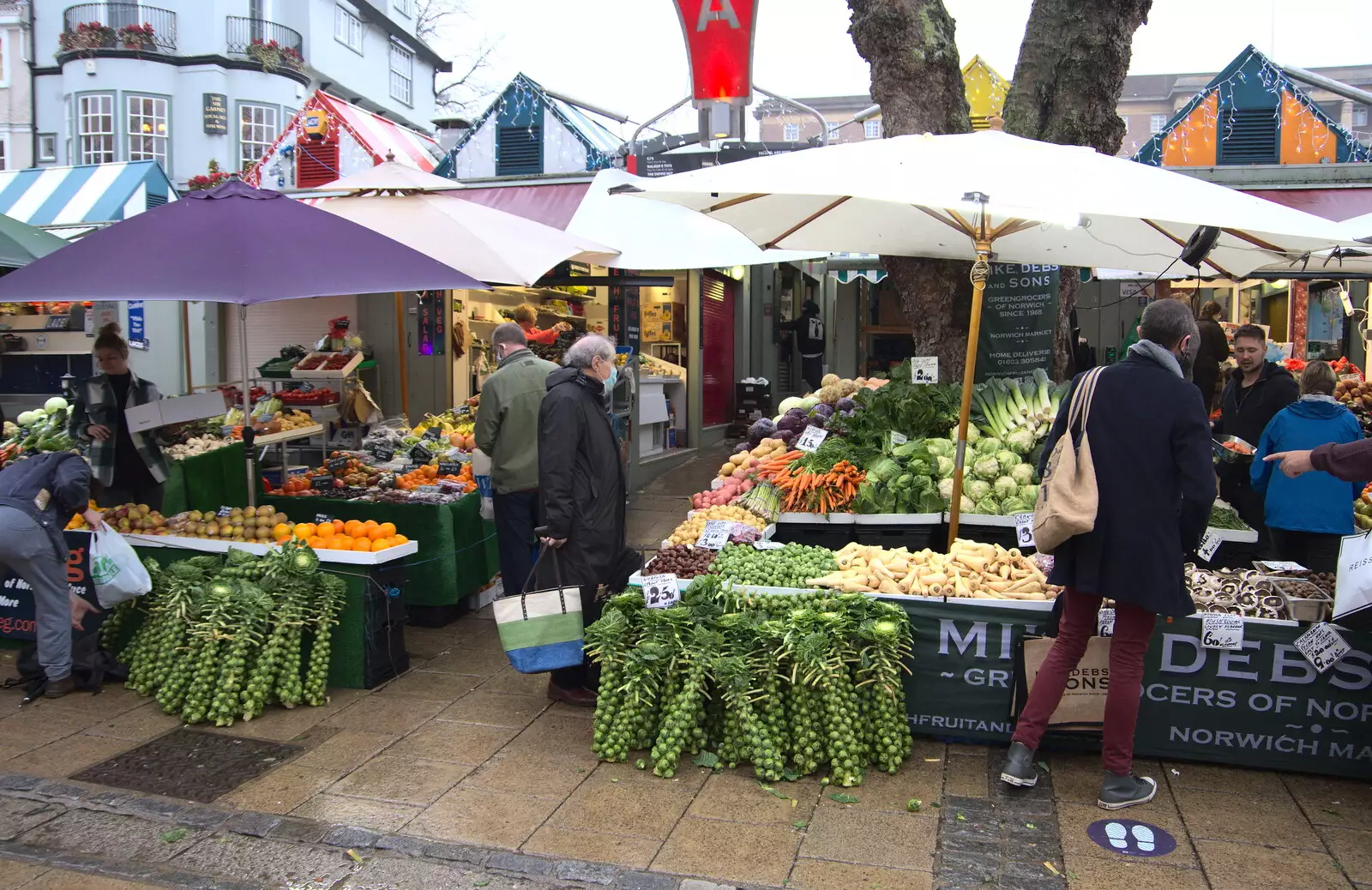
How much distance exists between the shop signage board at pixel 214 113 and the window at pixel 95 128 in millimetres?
2325

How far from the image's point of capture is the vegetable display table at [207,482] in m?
7.46

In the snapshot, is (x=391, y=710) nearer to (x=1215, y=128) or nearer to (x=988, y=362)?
(x=988, y=362)

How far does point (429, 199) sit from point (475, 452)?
75.4 inches

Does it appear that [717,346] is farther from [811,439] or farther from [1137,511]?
[1137,511]

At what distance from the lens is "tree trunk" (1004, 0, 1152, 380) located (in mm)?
7270

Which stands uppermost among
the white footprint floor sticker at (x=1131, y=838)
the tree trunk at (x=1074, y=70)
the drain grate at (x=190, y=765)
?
the tree trunk at (x=1074, y=70)

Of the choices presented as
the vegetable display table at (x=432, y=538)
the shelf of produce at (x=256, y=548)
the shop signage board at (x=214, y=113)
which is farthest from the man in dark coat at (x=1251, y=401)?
the shop signage board at (x=214, y=113)

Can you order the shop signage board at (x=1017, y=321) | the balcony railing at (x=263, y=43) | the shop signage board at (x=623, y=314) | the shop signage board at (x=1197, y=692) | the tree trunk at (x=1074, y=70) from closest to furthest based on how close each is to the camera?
the shop signage board at (x=1197, y=692) → the tree trunk at (x=1074, y=70) → the shop signage board at (x=1017, y=321) → the shop signage board at (x=623, y=314) → the balcony railing at (x=263, y=43)

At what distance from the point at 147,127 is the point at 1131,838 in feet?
97.5

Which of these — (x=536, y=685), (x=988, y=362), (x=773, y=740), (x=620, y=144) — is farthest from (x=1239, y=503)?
(x=620, y=144)

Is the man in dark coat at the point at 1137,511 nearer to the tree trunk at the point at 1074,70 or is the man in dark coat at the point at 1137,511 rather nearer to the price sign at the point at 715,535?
the price sign at the point at 715,535

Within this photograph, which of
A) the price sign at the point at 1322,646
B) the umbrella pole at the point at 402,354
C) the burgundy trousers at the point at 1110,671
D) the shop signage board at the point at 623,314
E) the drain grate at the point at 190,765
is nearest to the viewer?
the burgundy trousers at the point at 1110,671

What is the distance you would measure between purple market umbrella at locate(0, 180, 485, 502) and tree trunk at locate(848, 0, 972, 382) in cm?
378

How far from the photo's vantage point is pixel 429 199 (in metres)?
7.13
